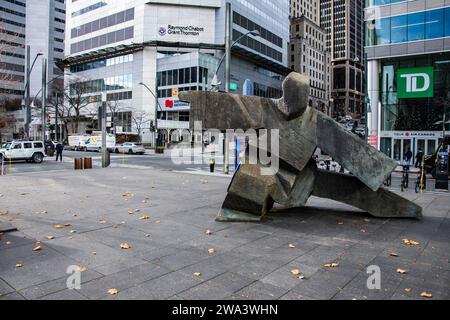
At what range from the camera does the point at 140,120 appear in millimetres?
68812

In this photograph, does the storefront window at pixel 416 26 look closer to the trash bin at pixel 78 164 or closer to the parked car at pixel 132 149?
the trash bin at pixel 78 164

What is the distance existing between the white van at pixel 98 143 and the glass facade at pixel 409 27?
109ft

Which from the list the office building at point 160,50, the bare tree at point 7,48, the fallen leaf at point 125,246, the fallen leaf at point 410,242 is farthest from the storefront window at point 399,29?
the fallen leaf at point 125,246

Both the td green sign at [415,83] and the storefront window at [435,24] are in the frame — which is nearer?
the storefront window at [435,24]

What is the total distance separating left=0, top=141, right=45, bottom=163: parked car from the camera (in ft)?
97.3

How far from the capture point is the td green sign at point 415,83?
33.0m

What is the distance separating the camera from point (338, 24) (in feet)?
536

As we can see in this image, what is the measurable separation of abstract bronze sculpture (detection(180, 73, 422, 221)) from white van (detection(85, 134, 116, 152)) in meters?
43.1

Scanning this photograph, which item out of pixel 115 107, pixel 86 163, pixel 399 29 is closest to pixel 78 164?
pixel 86 163

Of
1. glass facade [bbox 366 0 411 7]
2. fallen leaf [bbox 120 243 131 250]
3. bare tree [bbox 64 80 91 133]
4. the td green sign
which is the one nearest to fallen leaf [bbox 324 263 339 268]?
fallen leaf [bbox 120 243 131 250]

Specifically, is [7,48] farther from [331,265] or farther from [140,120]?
[140,120]

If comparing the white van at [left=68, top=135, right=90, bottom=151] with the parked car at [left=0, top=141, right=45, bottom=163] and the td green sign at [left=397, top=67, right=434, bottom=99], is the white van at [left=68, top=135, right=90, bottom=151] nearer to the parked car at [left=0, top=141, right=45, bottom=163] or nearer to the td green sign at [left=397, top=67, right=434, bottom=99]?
the parked car at [left=0, top=141, right=45, bottom=163]

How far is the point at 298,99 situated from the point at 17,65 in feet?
385

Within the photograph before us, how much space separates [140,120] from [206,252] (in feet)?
212
